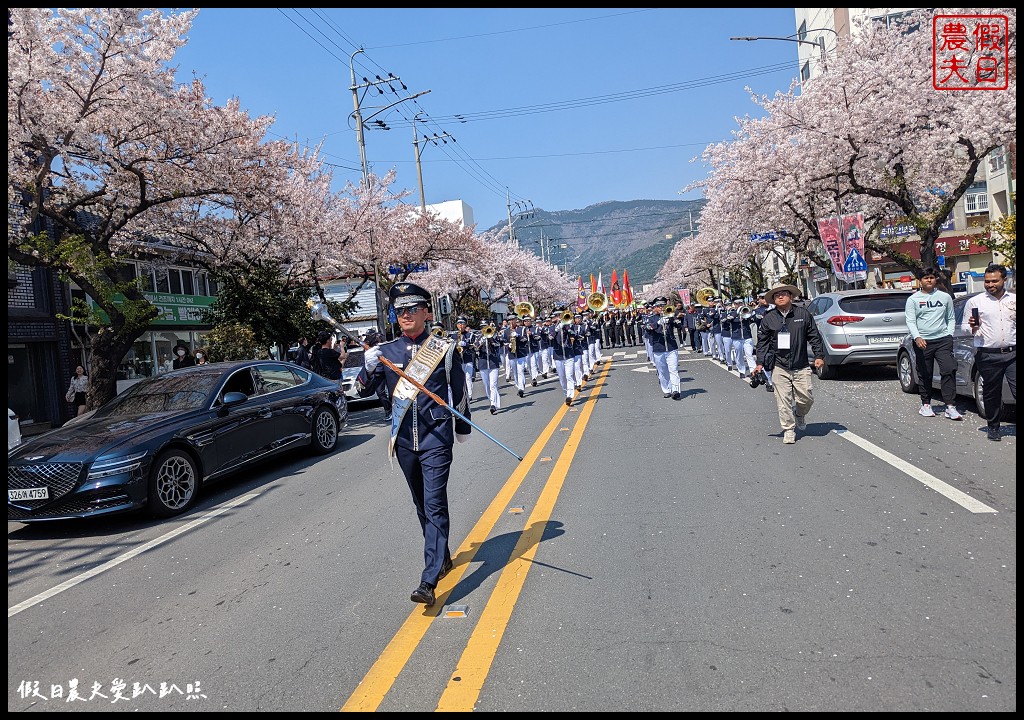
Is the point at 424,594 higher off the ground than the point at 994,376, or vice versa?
the point at 994,376

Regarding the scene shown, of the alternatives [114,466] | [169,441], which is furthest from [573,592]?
[169,441]

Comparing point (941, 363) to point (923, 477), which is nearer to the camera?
point (923, 477)

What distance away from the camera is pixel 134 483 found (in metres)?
6.94

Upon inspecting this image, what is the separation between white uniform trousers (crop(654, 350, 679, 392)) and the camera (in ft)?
43.7

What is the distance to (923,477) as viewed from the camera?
6.32 m

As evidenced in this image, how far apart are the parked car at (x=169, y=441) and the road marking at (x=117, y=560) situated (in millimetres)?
417

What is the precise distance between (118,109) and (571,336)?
8.91 metres

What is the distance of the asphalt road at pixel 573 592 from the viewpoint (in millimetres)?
3285

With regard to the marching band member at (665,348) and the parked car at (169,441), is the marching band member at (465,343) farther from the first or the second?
the parked car at (169,441)

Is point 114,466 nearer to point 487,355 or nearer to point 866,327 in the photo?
point 487,355

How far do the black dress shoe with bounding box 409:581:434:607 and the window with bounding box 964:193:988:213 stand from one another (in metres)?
43.8

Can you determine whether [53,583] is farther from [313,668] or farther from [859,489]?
[859,489]
